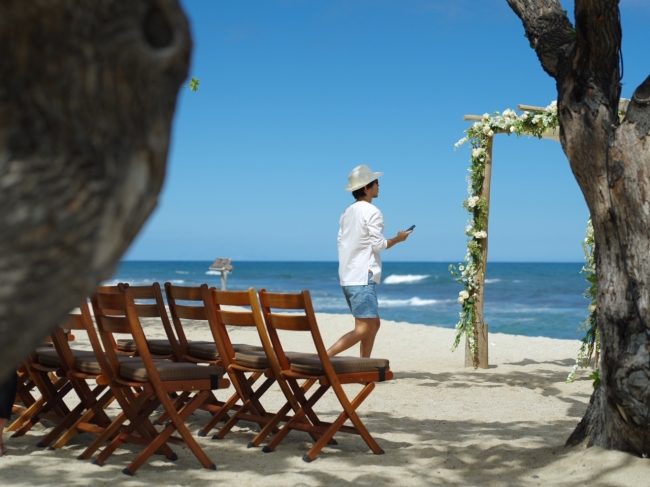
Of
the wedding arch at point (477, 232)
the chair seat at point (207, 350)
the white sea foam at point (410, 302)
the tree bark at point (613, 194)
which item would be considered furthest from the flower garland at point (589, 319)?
the white sea foam at point (410, 302)

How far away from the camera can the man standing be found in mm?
7223

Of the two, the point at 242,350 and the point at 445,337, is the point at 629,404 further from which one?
the point at 445,337

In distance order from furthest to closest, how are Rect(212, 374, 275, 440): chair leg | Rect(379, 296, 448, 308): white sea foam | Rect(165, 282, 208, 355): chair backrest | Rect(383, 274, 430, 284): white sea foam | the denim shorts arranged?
1. Rect(383, 274, 430, 284): white sea foam
2. Rect(379, 296, 448, 308): white sea foam
3. the denim shorts
4. Rect(212, 374, 275, 440): chair leg
5. Rect(165, 282, 208, 355): chair backrest

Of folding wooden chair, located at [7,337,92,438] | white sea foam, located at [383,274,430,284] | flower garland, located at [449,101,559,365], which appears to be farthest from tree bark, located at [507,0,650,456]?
white sea foam, located at [383,274,430,284]

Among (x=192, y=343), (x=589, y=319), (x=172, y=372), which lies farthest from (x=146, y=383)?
(x=589, y=319)

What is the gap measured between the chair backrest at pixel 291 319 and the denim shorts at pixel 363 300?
2.37m

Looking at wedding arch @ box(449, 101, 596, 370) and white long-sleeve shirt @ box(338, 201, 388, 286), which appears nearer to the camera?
white long-sleeve shirt @ box(338, 201, 388, 286)

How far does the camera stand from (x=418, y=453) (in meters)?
4.92

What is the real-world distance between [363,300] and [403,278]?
49.5 meters

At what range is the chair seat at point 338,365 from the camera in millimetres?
4633

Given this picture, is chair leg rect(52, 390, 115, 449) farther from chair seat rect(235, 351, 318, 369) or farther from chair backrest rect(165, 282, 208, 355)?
chair seat rect(235, 351, 318, 369)

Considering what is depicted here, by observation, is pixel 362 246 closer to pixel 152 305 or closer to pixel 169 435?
pixel 152 305

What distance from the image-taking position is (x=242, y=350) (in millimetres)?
5609

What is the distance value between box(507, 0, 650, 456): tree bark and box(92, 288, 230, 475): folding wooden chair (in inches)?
81.7
